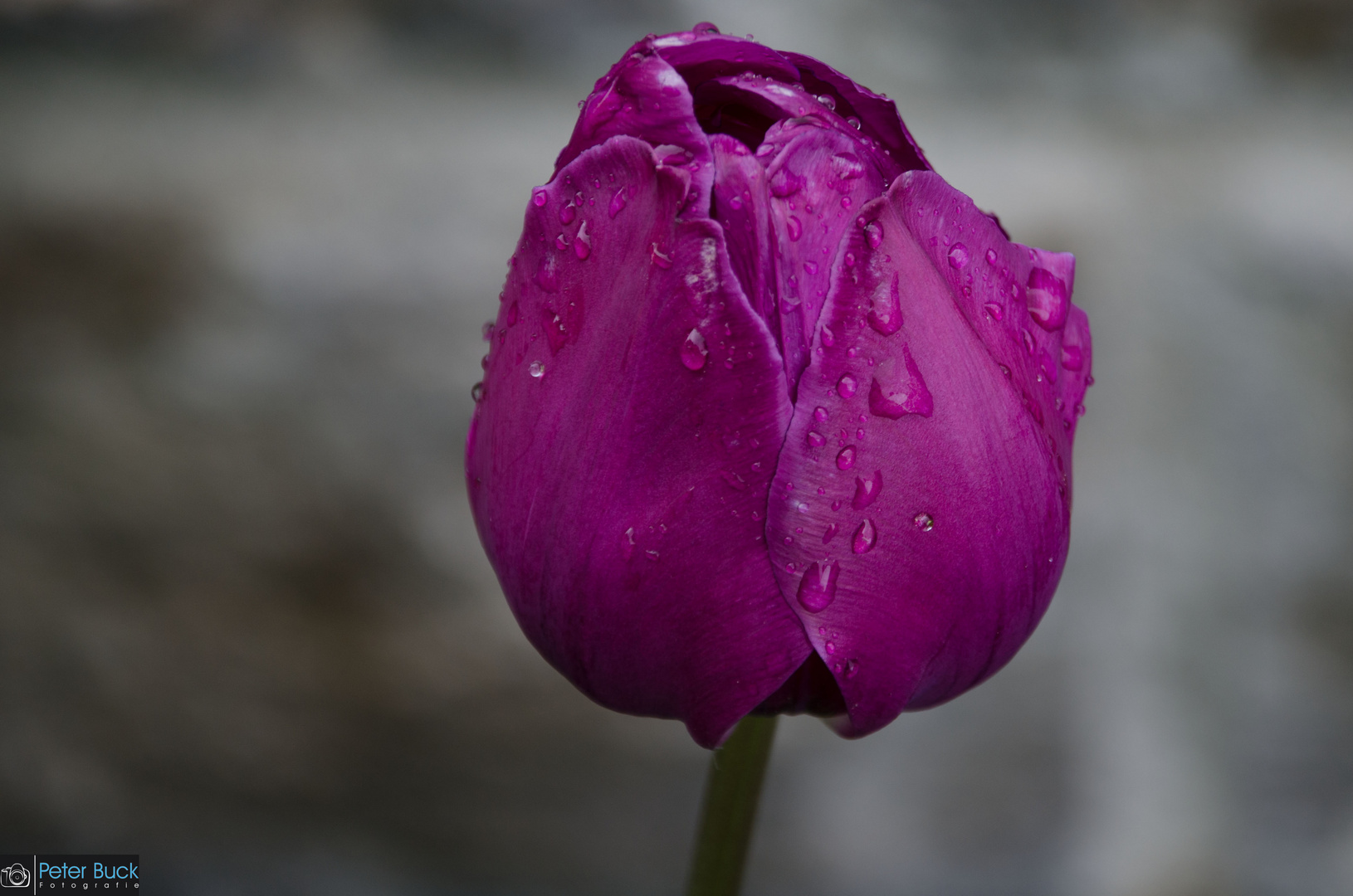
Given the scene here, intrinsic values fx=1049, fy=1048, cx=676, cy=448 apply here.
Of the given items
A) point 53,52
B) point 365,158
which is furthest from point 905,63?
point 53,52

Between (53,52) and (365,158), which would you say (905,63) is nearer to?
(365,158)

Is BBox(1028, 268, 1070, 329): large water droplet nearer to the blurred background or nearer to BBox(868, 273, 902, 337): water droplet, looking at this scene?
BBox(868, 273, 902, 337): water droplet

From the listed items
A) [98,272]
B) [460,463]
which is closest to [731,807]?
[460,463]

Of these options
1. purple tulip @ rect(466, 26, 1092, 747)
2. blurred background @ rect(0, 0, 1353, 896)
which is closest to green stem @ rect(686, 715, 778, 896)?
purple tulip @ rect(466, 26, 1092, 747)

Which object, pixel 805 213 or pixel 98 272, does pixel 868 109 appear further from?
pixel 98 272

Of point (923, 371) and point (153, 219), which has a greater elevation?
Answer: point (153, 219)

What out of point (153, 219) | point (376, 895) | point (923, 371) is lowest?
point (376, 895)

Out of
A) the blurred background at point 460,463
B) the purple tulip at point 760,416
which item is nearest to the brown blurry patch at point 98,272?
the blurred background at point 460,463

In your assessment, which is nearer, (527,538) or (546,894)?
(527,538)
